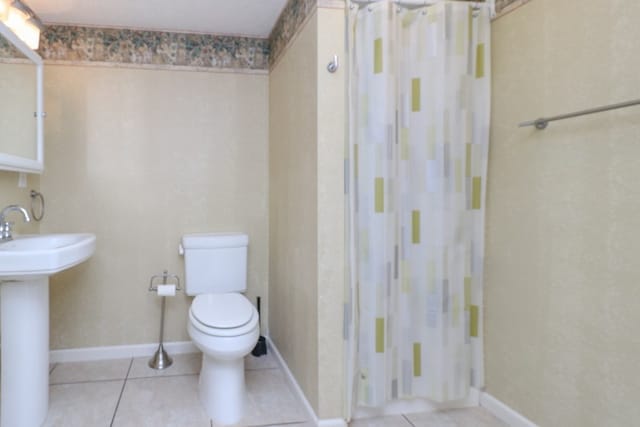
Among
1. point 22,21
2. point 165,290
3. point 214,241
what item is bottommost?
point 165,290

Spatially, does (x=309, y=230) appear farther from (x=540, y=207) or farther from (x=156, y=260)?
(x=156, y=260)

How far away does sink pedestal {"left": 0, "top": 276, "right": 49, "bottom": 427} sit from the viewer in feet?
6.42

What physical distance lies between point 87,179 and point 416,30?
86.3 inches

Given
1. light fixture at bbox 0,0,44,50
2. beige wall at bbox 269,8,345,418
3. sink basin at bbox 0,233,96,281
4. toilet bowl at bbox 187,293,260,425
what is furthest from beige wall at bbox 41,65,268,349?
sink basin at bbox 0,233,96,281

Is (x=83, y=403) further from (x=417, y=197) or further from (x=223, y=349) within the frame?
(x=417, y=197)

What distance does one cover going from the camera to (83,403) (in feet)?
7.51

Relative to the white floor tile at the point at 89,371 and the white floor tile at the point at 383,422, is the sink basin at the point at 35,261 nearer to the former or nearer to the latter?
the white floor tile at the point at 89,371

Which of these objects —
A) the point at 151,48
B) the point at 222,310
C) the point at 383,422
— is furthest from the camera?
the point at 151,48

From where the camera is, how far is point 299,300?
229 centimetres

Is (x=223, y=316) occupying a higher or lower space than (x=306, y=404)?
higher

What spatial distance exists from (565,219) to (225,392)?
1.72 meters

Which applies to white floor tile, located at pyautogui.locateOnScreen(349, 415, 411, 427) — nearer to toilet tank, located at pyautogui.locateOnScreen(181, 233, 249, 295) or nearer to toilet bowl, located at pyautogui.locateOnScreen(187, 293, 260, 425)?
toilet bowl, located at pyautogui.locateOnScreen(187, 293, 260, 425)

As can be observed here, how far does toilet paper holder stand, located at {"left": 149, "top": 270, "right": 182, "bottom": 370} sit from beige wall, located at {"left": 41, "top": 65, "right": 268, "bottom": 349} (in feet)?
0.15

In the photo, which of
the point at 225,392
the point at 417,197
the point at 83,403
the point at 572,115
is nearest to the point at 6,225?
the point at 83,403
